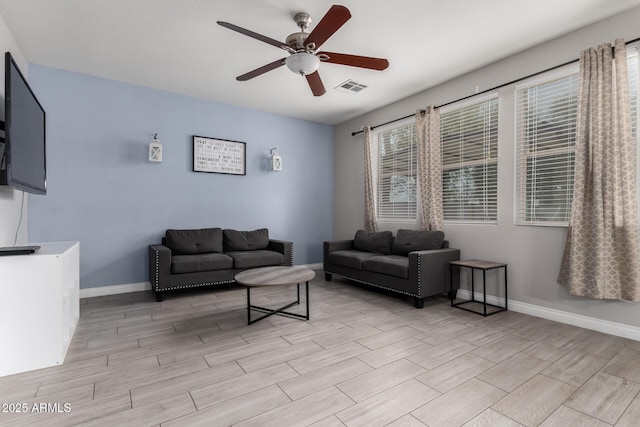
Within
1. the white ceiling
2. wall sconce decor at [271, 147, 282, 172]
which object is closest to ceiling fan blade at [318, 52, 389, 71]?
the white ceiling

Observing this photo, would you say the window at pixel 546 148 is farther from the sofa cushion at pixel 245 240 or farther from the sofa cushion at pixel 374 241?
the sofa cushion at pixel 245 240

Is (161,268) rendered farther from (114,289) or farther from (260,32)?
(260,32)

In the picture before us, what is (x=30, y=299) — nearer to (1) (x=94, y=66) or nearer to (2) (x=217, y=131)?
(1) (x=94, y=66)

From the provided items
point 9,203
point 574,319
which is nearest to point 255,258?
point 9,203

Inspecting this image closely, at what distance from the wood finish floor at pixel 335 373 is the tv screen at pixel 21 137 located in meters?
1.33

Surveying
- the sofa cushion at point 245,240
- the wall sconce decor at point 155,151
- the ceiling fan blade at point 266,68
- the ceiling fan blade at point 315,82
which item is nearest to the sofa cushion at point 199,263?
the sofa cushion at point 245,240

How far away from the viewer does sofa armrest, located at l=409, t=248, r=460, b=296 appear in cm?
339

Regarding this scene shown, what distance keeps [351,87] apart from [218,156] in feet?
7.22

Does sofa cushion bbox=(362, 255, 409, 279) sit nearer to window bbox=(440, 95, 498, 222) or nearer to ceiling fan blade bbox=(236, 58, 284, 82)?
window bbox=(440, 95, 498, 222)

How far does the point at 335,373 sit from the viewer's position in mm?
2049

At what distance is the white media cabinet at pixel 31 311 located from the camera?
2.01m

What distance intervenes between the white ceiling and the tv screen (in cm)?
81

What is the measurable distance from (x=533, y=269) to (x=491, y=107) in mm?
1866

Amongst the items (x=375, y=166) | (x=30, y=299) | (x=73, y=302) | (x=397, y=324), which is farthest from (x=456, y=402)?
(x=375, y=166)
